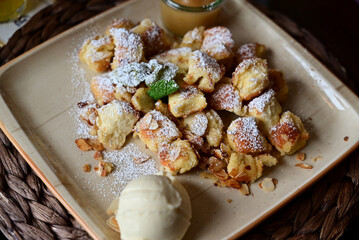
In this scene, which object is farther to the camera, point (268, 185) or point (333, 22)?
point (333, 22)

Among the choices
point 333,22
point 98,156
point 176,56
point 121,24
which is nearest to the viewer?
point 98,156

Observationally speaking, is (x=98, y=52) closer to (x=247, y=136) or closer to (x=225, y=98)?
(x=225, y=98)

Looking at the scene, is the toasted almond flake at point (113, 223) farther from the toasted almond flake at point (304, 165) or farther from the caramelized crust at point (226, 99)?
the toasted almond flake at point (304, 165)

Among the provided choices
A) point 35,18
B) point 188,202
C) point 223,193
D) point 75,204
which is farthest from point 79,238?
point 35,18

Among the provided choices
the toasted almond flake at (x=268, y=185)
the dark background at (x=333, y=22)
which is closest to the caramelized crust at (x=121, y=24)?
the toasted almond flake at (x=268, y=185)

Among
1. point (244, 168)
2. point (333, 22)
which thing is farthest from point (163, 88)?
point (333, 22)

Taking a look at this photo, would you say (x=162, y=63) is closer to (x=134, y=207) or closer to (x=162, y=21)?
(x=162, y=21)
